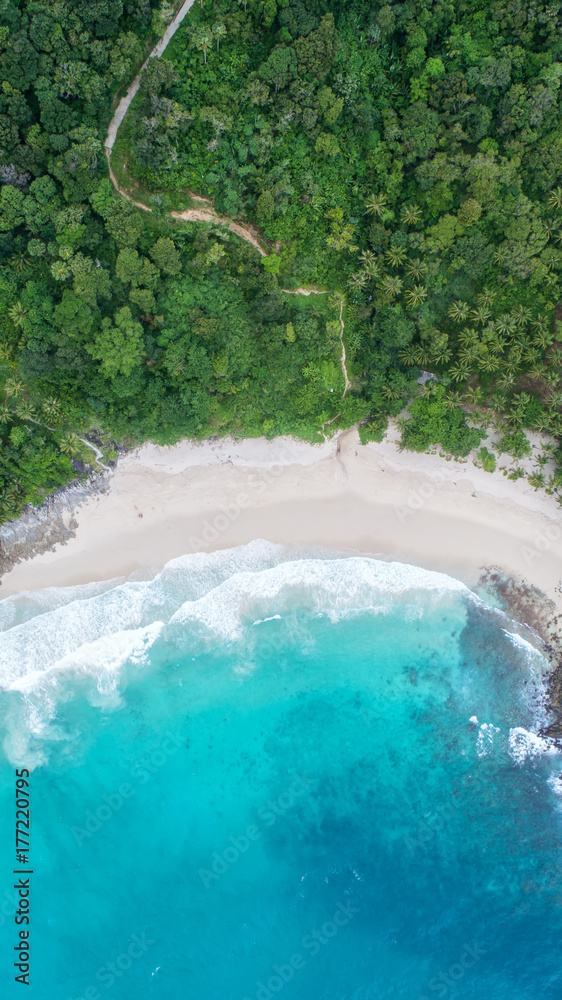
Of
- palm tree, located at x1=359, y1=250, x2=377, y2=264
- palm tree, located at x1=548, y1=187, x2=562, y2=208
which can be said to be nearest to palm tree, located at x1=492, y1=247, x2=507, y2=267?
palm tree, located at x1=548, y1=187, x2=562, y2=208

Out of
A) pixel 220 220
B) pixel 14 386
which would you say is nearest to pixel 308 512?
pixel 220 220

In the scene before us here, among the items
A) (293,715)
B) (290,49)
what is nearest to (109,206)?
(290,49)

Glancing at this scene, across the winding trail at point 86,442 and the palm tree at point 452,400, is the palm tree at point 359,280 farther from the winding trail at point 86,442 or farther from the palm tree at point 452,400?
the winding trail at point 86,442

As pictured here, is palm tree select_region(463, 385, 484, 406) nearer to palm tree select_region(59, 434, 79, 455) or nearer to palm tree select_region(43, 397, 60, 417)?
palm tree select_region(59, 434, 79, 455)

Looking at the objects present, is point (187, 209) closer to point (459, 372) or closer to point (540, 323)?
point (459, 372)

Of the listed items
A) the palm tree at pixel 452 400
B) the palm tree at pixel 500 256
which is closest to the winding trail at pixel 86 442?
the palm tree at pixel 452 400

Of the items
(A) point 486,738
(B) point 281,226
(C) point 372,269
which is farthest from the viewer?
(A) point 486,738
